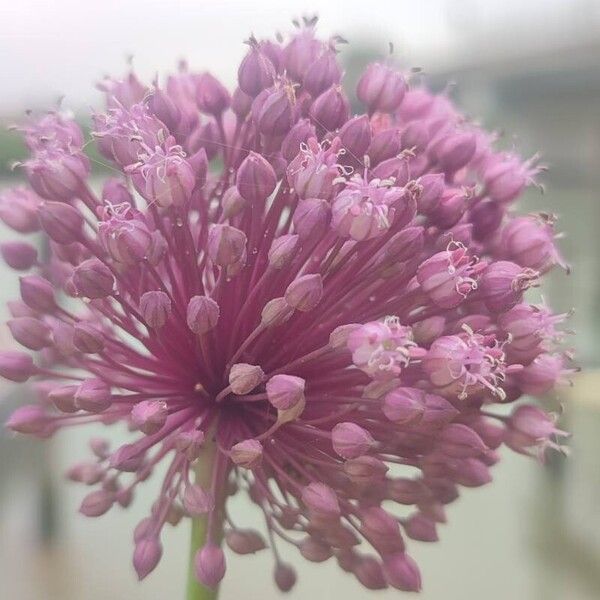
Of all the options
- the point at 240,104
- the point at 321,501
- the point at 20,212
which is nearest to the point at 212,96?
the point at 240,104

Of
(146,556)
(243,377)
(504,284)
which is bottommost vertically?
(146,556)

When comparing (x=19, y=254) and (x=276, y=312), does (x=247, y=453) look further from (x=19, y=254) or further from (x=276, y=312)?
(x=19, y=254)

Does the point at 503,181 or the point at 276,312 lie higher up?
the point at 503,181

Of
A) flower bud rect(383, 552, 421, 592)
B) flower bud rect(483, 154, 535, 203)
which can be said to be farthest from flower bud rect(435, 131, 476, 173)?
flower bud rect(383, 552, 421, 592)

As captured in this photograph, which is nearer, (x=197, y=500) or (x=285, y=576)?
(x=197, y=500)

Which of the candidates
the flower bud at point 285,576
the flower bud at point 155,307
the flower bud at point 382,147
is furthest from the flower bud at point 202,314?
the flower bud at point 285,576

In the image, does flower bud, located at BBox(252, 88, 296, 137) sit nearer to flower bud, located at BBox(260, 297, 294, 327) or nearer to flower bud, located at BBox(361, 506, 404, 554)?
flower bud, located at BBox(260, 297, 294, 327)

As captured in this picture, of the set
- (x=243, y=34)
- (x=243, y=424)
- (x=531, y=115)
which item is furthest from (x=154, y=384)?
(x=531, y=115)
